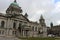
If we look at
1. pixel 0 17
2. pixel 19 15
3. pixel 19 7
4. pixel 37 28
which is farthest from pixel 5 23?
pixel 37 28

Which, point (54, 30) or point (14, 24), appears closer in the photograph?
point (14, 24)

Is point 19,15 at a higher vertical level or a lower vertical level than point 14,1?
lower

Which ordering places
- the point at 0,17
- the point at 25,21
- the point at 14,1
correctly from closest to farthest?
the point at 0,17, the point at 25,21, the point at 14,1

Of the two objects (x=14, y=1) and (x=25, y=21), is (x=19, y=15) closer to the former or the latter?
(x=25, y=21)

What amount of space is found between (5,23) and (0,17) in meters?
4.58

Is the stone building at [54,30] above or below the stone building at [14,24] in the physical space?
below

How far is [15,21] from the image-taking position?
7788 centimetres

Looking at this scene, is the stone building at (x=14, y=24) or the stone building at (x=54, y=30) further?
the stone building at (x=54, y=30)

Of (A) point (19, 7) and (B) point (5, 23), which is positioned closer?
(B) point (5, 23)

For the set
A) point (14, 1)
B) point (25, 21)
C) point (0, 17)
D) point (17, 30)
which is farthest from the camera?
point (14, 1)

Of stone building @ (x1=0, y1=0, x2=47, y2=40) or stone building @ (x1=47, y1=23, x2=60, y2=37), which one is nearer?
stone building @ (x1=0, y1=0, x2=47, y2=40)

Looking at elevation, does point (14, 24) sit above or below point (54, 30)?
above

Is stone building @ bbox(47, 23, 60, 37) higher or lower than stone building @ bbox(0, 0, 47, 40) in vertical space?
lower

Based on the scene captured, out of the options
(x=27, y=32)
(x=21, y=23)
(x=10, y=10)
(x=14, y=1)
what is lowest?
(x=27, y=32)
